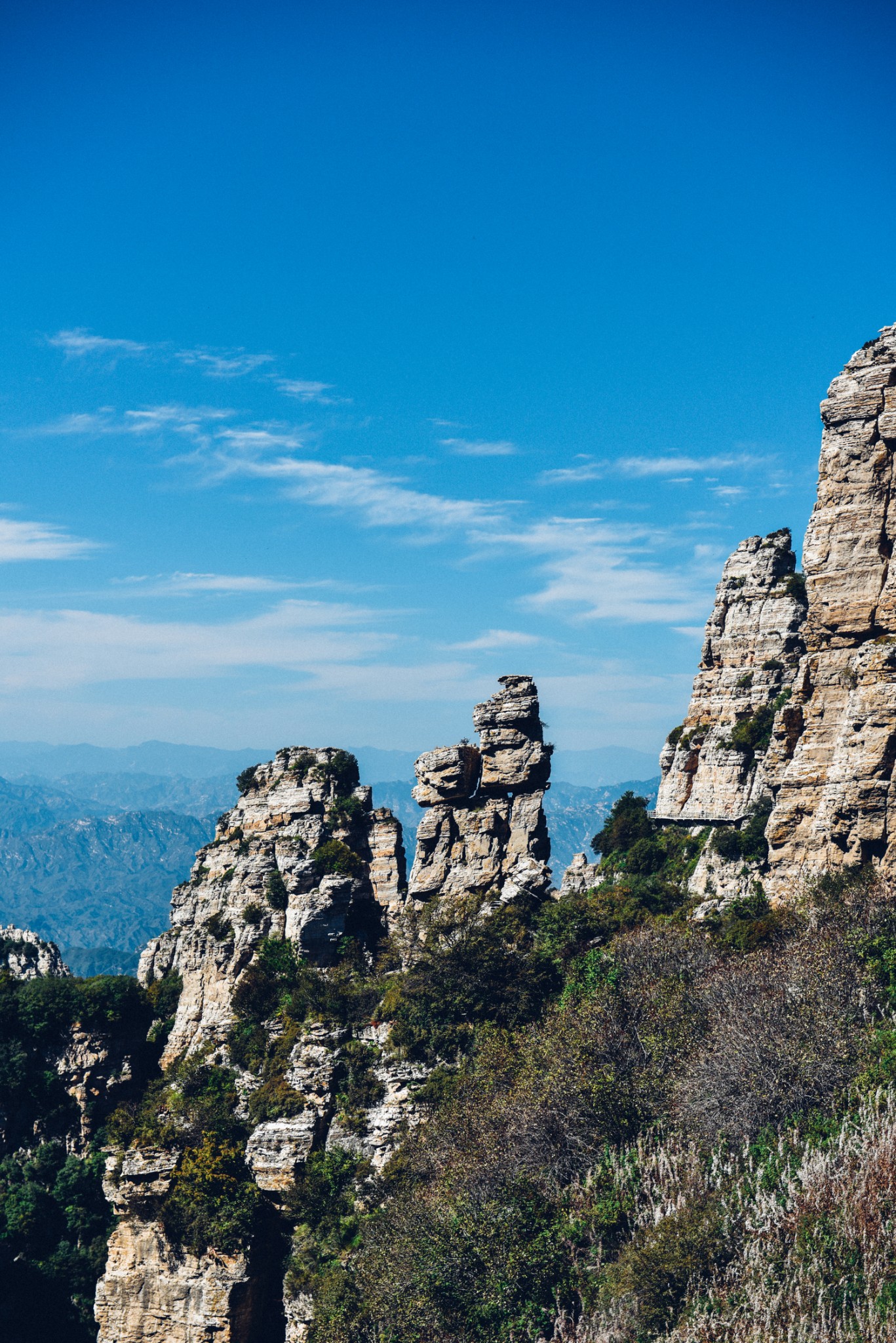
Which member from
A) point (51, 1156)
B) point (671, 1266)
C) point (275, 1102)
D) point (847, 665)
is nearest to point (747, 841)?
point (847, 665)

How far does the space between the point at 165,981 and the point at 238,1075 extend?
11729 millimetres

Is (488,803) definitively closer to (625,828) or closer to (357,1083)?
(625,828)

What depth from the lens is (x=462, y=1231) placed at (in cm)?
3609

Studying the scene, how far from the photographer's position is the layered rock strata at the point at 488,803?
196 feet

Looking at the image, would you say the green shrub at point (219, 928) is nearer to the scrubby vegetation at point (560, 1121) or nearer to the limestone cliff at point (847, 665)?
the scrubby vegetation at point (560, 1121)

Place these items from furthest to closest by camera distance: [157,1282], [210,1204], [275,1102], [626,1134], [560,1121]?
[275,1102], [157,1282], [210,1204], [560,1121], [626,1134]

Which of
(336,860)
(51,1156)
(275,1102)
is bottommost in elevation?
(51,1156)

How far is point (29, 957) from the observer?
77.1 m

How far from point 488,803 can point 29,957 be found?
118 ft

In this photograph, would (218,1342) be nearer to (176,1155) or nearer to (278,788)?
(176,1155)

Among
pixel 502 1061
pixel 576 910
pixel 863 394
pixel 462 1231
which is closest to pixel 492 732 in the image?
pixel 576 910

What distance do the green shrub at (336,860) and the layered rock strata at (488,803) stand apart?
10.8ft

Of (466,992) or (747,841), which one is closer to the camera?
Result: (466,992)

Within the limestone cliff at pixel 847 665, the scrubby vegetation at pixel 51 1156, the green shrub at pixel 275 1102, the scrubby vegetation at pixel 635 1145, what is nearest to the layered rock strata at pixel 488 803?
the scrubby vegetation at pixel 635 1145
